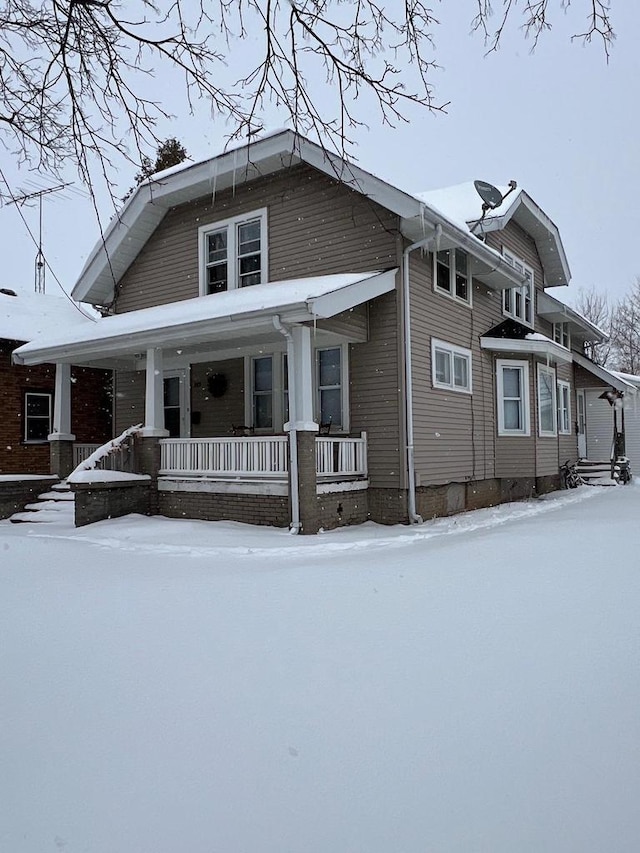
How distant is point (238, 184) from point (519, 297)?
738cm

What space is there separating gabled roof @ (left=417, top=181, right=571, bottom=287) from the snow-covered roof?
822 cm

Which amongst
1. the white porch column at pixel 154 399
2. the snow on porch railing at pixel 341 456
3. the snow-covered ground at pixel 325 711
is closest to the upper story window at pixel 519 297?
the snow on porch railing at pixel 341 456

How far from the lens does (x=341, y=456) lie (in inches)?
406

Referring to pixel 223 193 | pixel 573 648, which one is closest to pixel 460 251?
pixel 223 193

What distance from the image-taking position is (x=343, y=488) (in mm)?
10242

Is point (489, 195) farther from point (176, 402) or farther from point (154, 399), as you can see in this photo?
point (154, 399)

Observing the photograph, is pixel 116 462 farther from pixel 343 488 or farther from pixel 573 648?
pixel 573 648

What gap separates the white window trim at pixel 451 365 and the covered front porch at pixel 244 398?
4.81 feet

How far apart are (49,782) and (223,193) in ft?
38.2

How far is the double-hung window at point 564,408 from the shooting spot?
17.5 metres

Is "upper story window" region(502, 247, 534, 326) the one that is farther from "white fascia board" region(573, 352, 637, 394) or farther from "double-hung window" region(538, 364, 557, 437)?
"white fascia board" region(573, 352, 637, 394)

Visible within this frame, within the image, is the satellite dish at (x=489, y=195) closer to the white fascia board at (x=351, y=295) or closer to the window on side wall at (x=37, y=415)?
the white fascia board at (x=351, y=295)

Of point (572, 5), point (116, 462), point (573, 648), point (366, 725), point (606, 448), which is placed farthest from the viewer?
point (606, 448)

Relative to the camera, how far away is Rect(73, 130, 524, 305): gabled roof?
10133 millimetres
